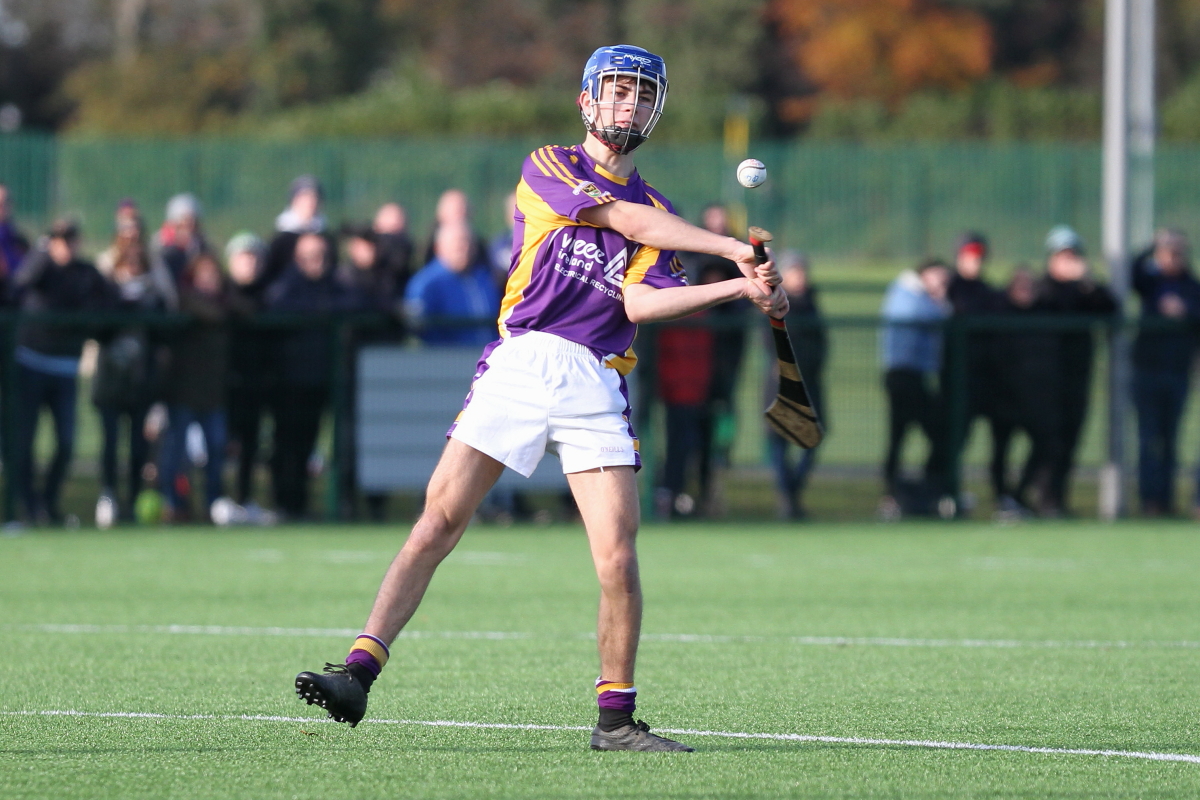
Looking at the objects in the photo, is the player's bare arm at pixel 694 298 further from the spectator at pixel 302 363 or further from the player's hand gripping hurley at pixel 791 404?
the spectator at pixel 302 363

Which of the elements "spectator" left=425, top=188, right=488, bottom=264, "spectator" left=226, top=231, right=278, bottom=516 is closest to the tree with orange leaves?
"spectator" left=425, top=188, right=488, bottom=264

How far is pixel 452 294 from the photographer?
14.3m

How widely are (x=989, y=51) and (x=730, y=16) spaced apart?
25.4 feet

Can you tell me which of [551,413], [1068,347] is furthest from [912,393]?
[551,413]

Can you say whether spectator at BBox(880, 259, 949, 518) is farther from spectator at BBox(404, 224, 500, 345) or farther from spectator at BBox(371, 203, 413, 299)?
spectator at BBox(371, 203, 413, 299)

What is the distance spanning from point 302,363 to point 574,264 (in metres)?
8.73

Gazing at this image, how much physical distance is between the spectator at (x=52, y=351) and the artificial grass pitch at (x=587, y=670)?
30.9 inches

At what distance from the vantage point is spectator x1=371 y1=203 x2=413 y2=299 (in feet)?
48.5

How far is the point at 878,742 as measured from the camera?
580 cm

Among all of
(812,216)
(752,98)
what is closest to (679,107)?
Answer: (752,98)

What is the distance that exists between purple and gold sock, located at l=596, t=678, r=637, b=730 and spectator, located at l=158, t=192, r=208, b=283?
913 centimetres

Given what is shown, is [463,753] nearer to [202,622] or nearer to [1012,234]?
[202,622]

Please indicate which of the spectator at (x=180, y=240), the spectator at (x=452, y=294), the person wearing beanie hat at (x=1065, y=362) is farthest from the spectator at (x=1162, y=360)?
the spectator at (x=180, y=240)

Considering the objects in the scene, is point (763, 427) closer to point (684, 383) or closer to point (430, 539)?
point (684, 383)
